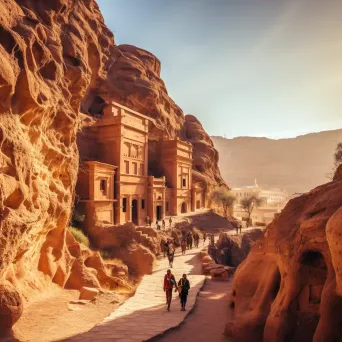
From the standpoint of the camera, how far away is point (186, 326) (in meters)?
8.10

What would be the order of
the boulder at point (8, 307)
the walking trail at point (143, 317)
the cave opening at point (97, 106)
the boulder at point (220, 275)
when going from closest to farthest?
the walking trail at point (143, 317) < the boulder at point (8, 307) < the boulder at point (220, 275) < the cave opening at point (97, 106)

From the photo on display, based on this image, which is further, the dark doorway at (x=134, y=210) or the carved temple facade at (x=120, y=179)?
the dark doorway at (x=134, y=210)

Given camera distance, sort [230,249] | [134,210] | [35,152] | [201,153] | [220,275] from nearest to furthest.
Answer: [35,152], [220,275], [230,249], [134,210], [201,153]

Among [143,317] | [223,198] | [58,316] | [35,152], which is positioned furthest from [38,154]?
[223,198]

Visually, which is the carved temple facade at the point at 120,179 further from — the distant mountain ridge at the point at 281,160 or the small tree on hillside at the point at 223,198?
the distant mountain ridge at the point at 281,160

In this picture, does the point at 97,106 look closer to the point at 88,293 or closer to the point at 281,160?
the point at 88,293

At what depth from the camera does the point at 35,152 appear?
38.7 ft

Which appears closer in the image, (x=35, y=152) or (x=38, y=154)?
(x=35, y=152)

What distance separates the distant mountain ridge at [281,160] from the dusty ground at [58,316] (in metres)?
146

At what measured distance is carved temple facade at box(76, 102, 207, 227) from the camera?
2656 cm

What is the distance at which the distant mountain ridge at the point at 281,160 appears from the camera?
6244 inches

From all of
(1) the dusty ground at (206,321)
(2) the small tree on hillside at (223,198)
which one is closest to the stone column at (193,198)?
(2) the small tree on hillside at (223,198)

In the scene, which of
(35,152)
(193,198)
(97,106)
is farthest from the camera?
(193,198)

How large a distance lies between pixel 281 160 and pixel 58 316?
175208mm
